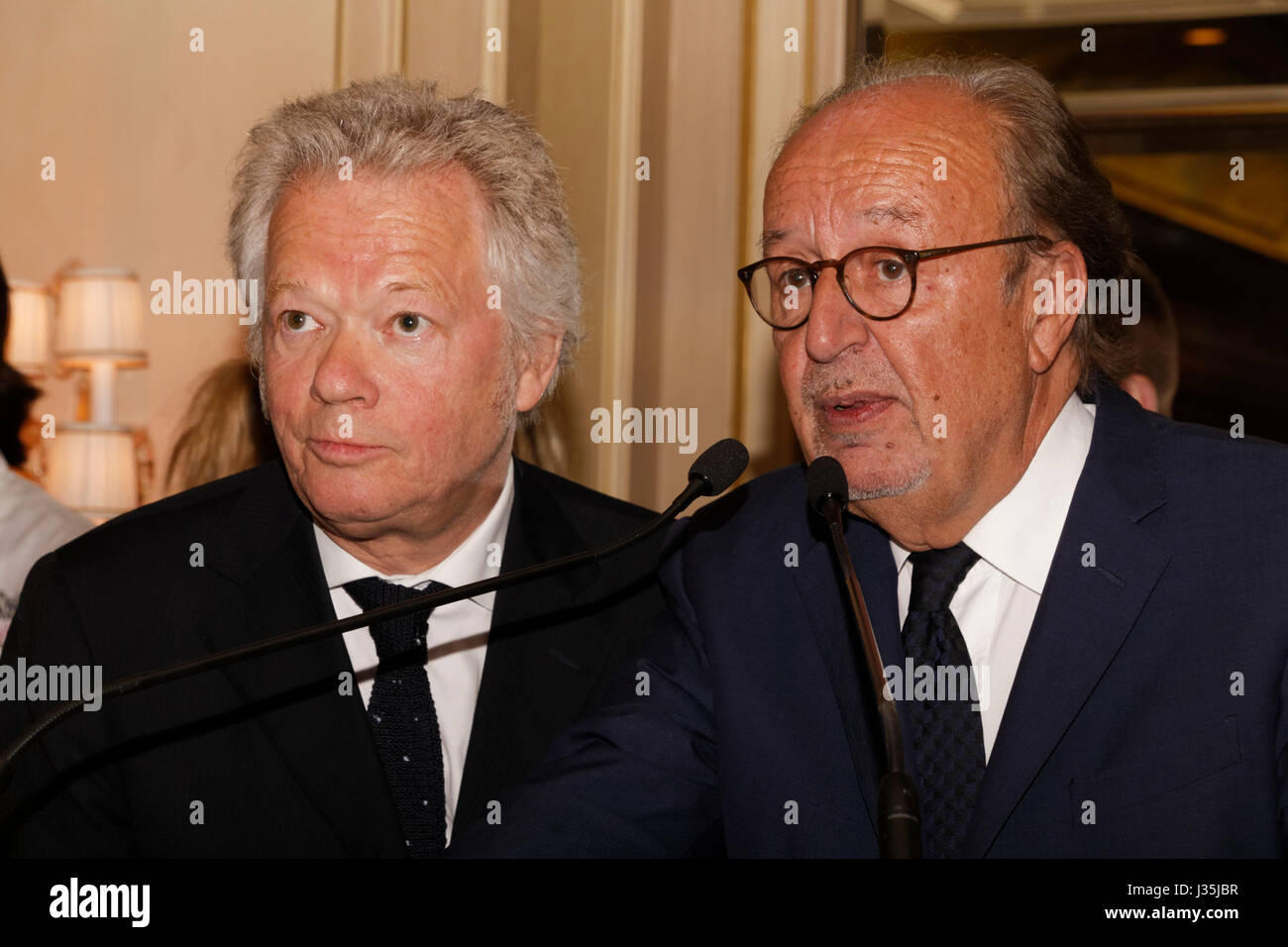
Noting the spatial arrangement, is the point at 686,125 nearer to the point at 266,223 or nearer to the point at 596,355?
the point at 596,355

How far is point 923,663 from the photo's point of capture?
5.18 ft

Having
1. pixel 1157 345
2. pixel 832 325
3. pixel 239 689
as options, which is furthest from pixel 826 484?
pixel 1157 345

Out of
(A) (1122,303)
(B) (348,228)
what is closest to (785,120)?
(A) (1122,303)

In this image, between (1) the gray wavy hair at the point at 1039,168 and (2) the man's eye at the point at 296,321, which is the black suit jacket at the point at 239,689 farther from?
(1) the gray wavy hair at the point at 1039,168

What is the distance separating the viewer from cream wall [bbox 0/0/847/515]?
3238 millimetres

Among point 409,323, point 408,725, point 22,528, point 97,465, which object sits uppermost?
point 409,323

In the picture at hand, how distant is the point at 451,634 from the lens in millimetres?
1878

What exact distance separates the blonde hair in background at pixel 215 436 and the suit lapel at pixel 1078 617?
2270mm

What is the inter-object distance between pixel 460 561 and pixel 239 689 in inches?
13.2

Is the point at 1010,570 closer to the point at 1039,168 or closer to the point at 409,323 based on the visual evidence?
the point at 1039,168

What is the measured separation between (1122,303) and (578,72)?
1.74 meters

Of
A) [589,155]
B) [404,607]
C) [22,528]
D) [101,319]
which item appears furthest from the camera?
[101,319]
